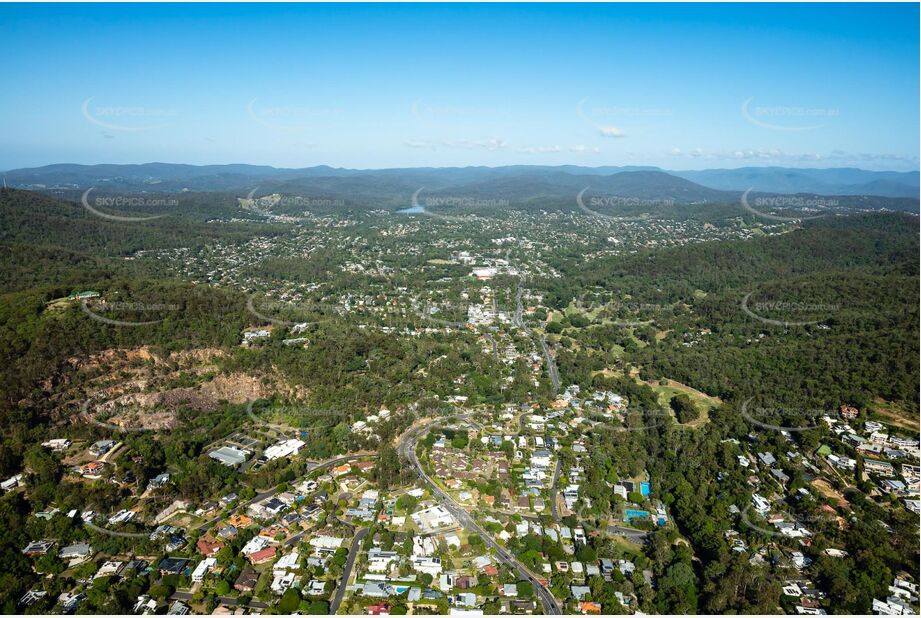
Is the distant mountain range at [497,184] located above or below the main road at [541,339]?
above

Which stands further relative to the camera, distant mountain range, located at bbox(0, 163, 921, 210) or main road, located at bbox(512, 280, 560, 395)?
distant mountain range, located at bbox(0, 163, 921, 210)

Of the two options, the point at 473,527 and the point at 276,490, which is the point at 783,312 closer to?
the point at 473,527

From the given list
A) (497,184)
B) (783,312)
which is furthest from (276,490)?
(497,184)

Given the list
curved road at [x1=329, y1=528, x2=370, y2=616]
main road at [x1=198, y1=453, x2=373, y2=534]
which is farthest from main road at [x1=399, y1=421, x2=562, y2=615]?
curved road at [x1=329, y1=528, x2=370, y2=616]

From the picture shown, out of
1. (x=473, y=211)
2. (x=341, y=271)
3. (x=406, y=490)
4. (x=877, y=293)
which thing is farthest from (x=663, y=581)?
(x=473, y=211)

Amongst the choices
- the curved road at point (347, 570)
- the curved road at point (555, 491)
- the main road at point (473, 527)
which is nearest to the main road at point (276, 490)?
the main road at point (473, 527)

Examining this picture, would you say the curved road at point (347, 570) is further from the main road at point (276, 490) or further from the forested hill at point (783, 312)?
the forested hill at point (783, 312)

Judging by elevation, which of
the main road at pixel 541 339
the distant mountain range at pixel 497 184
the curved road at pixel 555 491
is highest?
the distant mountain range at pixel 497 184

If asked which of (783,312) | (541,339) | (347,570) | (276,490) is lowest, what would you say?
(347,570)

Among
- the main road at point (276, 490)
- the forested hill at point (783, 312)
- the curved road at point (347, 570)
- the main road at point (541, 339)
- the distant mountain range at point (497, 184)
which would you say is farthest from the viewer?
the distant mountain range at point (497, 184)

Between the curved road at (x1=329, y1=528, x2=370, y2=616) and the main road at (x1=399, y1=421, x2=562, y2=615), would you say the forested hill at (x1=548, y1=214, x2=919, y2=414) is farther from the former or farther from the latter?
the curved road at (x1=329, y1=528, x2=370, y2=616)
